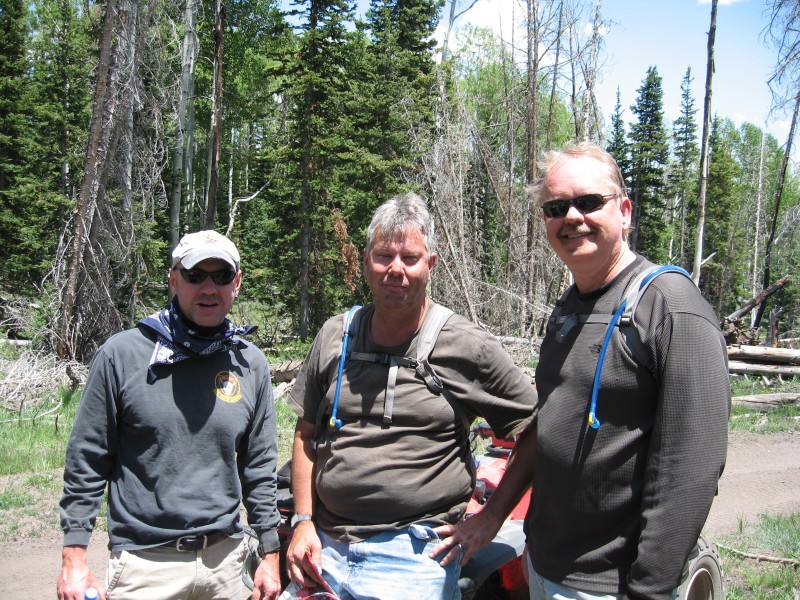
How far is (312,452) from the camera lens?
2713mm

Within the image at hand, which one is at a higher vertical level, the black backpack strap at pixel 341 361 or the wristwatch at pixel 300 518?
the black backpack strap at pixel 341 361

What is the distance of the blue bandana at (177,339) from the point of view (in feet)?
8.01

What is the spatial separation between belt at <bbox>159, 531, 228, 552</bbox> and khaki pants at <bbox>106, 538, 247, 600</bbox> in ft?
0.06

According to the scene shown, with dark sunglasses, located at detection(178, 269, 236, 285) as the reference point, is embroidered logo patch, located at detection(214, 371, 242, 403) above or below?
below

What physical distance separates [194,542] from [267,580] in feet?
1.12

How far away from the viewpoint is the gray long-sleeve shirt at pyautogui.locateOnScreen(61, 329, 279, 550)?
92.2 inches

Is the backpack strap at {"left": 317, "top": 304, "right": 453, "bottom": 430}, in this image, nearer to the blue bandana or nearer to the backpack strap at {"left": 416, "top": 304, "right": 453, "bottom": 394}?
the backpack strap at {"left": 416, "top": 304, "right": 453, "bottom": 394}

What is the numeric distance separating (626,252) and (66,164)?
29.3 m

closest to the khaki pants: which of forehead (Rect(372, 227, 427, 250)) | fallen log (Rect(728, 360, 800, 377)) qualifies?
forehead (Rect(372, 227, 427, 250))

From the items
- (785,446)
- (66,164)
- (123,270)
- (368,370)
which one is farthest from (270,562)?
(66,164)

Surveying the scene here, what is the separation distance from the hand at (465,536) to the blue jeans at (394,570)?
1.3 inches

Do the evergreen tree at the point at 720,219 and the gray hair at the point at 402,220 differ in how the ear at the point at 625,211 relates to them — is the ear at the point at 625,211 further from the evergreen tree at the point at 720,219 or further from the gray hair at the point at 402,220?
the evergreen tree at the point at 720,219

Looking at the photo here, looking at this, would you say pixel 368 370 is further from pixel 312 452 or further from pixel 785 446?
pixel 785 446

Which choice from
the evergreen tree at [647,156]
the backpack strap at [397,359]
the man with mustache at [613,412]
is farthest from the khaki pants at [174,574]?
the evergreen tree at [647,156]
